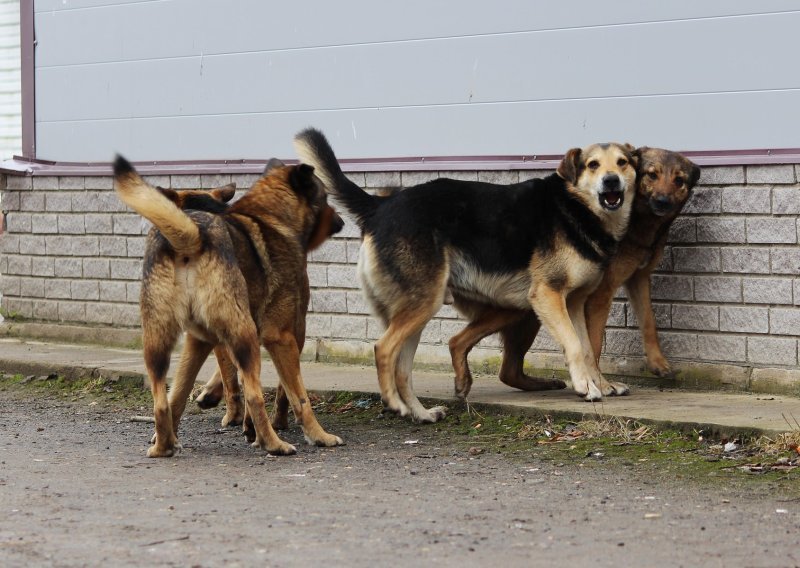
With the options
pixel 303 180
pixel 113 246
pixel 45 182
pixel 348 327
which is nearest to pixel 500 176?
pixel 348 327

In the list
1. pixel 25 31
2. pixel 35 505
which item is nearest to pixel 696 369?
pixel 35 505

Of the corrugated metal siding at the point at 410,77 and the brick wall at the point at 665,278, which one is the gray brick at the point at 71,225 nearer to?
the brick wall at the point at 665,278

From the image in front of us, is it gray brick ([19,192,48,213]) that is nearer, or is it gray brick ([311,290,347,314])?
gray brick ([311,290,347,314])

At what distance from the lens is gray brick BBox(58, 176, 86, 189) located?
12.4 meters

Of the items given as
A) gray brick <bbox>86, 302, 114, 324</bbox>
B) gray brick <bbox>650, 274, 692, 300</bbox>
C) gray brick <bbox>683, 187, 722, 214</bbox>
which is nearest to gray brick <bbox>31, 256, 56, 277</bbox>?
gray brick <bbox>86, 302, 114, 324</bbox>

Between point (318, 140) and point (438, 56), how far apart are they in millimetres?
1963

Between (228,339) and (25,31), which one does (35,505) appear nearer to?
(228,339)

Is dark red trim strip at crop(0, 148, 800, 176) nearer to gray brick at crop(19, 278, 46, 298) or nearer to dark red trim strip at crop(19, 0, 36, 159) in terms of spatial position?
dark red trim strip at crop(19, 0, 36, 159)

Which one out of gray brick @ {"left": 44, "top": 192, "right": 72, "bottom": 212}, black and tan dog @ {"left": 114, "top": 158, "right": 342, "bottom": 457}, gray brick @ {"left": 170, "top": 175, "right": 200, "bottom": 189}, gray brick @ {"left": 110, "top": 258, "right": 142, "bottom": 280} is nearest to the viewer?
black and tan dog @ {"left": 114, "top": 158, "right": 342, "bottom": 457}

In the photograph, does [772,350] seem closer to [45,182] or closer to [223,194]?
[223,194]

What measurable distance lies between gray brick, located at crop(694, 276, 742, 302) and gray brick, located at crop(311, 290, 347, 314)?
124 inches

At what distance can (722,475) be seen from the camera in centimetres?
645

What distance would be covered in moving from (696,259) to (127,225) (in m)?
5.57

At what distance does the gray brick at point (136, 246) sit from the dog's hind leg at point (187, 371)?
4.60 meters
